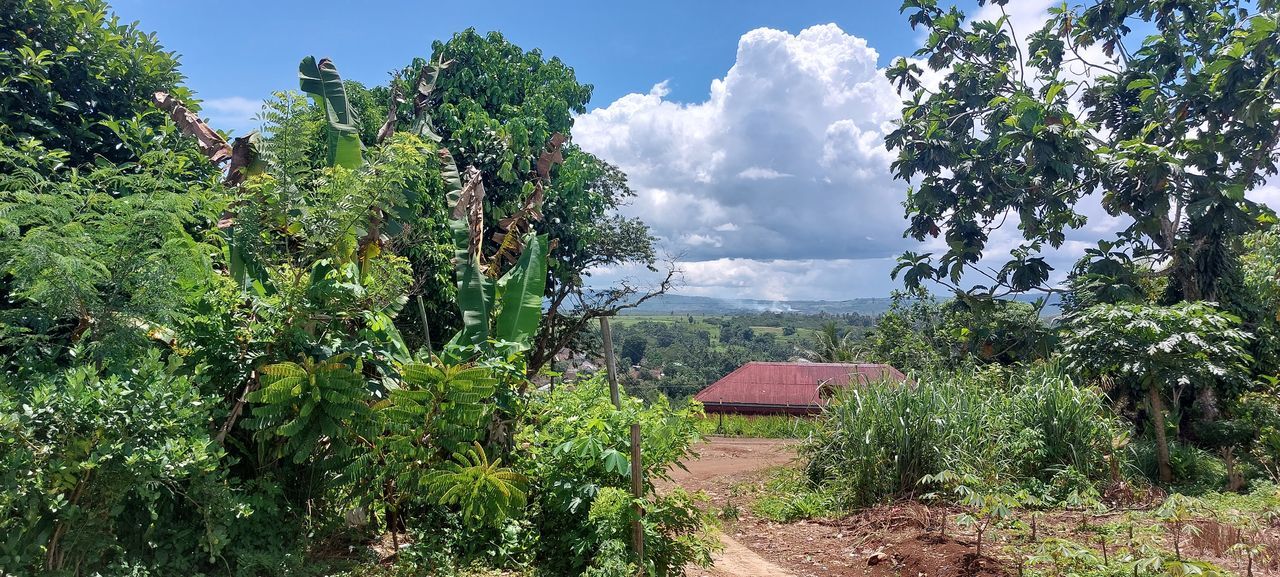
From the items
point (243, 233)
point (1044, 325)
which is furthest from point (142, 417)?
point (1044, 325)

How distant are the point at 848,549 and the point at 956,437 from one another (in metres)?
1.92

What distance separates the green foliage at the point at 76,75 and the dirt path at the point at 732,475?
5.77m

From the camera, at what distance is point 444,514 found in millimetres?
4957

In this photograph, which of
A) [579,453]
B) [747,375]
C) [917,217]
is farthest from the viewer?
[747,375]

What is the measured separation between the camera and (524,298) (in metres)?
5.75

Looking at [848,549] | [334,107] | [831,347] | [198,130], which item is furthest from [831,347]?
[198,130]

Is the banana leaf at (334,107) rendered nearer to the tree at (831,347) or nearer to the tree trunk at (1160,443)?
the tree trunk at (1160,443)

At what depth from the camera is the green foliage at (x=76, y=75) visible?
5660mm

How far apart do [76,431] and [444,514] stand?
236 cm

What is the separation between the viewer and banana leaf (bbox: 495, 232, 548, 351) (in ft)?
18.5

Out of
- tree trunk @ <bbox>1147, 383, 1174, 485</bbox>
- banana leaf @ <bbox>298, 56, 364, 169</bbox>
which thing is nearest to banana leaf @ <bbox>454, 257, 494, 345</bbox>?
banana leaf @ <bbox>298, 56, 364, 169</bbox>

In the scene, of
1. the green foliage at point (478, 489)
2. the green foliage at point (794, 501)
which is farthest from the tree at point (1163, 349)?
the green foliage at point (478, 489)

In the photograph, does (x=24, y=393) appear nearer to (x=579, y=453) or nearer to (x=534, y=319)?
(x=579, y=453)

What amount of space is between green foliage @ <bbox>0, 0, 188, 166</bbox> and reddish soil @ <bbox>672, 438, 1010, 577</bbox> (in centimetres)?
589
